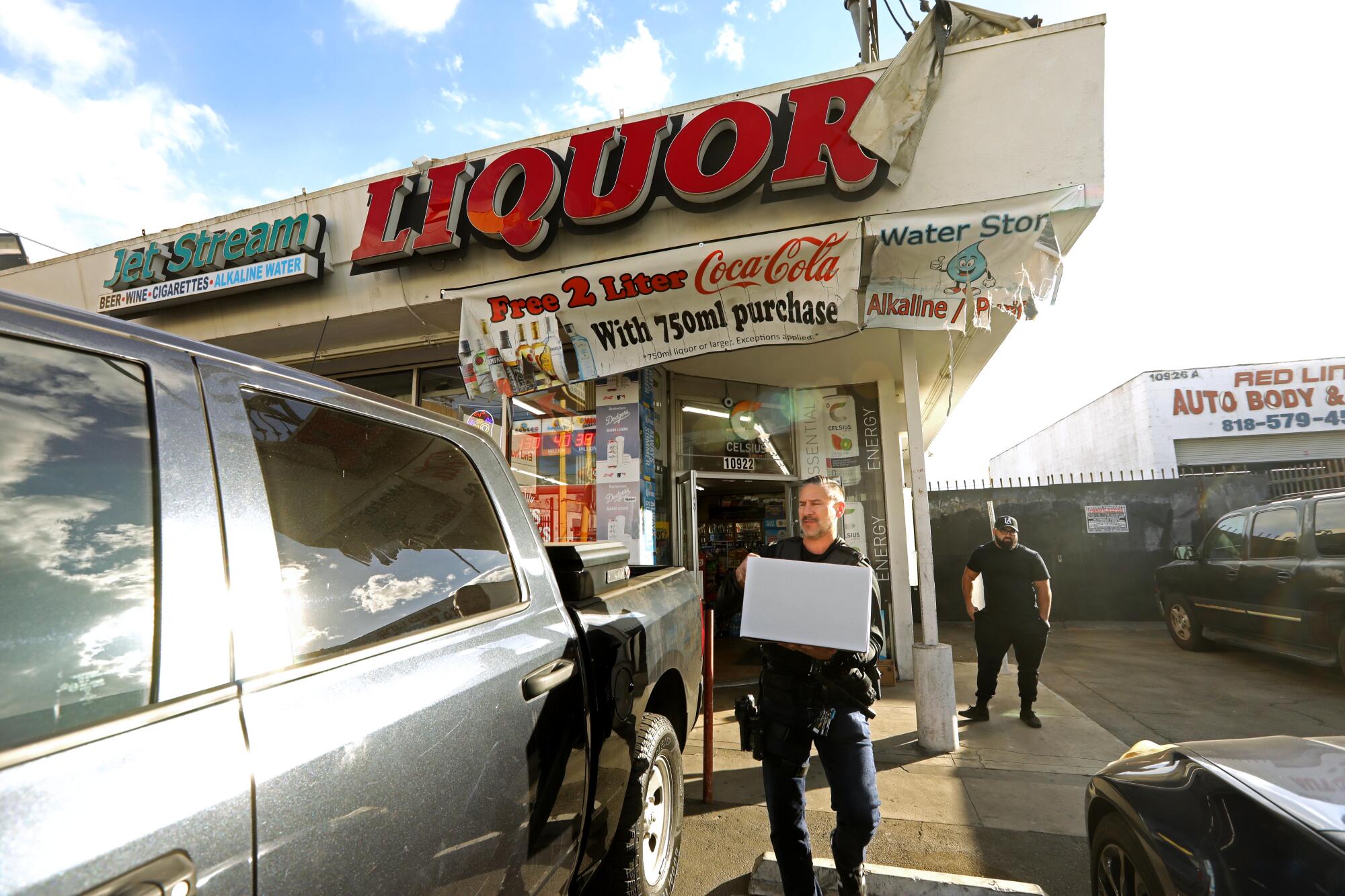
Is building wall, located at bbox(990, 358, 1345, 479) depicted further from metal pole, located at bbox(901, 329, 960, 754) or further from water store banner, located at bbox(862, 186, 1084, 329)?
water store banner, located at bbox(862, 186, 1084, 329)

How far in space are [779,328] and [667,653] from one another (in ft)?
9.90

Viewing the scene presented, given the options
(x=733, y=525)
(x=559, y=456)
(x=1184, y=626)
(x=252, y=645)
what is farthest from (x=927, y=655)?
(x=1184, y=626)

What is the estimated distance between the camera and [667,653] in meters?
2.80

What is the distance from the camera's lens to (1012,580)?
5.54m

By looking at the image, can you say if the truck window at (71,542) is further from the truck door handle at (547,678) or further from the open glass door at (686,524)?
the open glass door at (686,524)

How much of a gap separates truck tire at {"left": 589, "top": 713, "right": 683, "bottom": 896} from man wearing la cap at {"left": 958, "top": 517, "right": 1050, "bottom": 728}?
11.6 ft

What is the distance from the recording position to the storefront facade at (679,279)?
475cm

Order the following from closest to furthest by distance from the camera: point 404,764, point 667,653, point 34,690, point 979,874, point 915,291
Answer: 1. point 34,690
2. point 404,764
3. point 667,653
4. point 979,874
5. point 915,291


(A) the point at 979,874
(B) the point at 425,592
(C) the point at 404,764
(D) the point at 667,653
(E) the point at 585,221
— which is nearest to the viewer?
(C) the point at 404,764

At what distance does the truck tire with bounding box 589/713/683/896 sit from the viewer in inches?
90.5

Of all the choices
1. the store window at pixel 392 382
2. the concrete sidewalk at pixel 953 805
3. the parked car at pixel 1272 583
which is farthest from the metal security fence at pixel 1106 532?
the store window at pixel 392 382

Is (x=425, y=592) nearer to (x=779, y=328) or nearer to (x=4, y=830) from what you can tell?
(x=4, y=830)

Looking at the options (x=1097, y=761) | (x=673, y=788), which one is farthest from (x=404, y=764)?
(x=1097, y=761)

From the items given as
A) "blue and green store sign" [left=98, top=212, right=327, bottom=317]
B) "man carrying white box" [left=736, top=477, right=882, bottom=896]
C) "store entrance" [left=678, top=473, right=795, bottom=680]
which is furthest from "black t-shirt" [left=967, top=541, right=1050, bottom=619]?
"blue and green store sign" [left=98, top=212, right=327, bottom=317]
